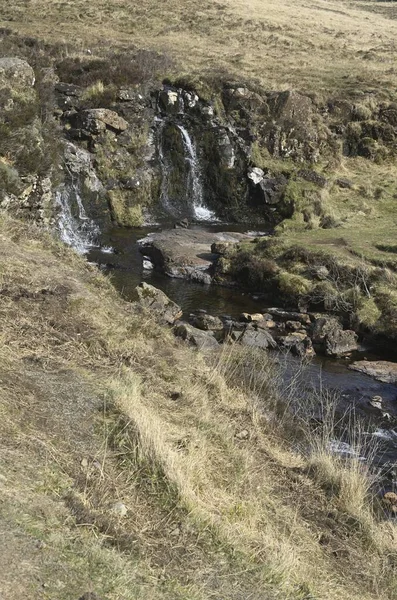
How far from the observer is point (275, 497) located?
24.6 feet

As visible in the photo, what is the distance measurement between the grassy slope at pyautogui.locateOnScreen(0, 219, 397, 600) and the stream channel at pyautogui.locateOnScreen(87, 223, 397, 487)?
2636 millimetres

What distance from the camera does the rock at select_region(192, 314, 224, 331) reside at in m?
18.1

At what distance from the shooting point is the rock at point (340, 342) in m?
17.4

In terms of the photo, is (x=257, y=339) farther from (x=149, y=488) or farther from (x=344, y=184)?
(x=344, y=184)

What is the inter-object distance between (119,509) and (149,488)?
58 centimetres

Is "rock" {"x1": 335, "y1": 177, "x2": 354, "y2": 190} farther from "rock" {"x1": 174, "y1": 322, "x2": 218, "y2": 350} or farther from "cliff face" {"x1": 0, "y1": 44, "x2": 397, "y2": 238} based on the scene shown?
"rock" {"x1": 174, "y1": 322, "x2": 218, "y2": 350}

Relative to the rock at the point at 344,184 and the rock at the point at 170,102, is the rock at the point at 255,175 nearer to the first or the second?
the rock at the point at 344,184

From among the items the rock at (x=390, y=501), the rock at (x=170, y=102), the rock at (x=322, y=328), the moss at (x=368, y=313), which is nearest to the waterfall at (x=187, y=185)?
the rock at (x=170, y=102)

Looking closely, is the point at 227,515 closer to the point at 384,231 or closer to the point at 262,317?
the point at 262,317

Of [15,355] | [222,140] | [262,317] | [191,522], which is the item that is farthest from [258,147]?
[191,522]

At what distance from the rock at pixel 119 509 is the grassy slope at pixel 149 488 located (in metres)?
0.04

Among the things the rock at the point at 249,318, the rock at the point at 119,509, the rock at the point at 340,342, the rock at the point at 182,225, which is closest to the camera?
the rock at the point at 119,509

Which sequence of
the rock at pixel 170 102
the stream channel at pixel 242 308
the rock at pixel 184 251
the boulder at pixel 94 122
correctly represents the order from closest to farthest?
the stream channel at pixel 242 308 → the rock at pixel 184 251 → the boulder at pixel 94 122 → the rock at pixel 170 102

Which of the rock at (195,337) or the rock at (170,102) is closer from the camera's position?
the rock at (195,337)
